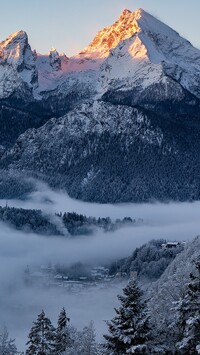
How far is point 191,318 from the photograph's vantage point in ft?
148

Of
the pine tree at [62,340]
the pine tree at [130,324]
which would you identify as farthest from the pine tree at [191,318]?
the pine tree at [62,340]

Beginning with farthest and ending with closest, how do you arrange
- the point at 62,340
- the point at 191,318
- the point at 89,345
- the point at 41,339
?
the point at 62,340 → the point at 41,339 → the point at 89,345 → the point at 191,318

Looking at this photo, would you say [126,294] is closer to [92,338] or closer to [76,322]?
[92,338]

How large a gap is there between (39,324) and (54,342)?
9.07 feet

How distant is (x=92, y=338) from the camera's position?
68.6 m

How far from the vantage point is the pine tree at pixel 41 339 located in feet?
242

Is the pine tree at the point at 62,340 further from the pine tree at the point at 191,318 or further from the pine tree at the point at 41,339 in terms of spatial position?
the pine tree at the point at 191,318

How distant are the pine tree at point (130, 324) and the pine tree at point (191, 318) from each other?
2.57 meters

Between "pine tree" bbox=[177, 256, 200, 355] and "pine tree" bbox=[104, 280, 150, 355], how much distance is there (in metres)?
2.57

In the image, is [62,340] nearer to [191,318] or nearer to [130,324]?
[130,324]

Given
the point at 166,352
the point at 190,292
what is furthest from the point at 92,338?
the point at 190,292

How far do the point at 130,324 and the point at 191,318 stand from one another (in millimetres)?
5084

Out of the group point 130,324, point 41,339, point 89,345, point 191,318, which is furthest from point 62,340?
point 191,318

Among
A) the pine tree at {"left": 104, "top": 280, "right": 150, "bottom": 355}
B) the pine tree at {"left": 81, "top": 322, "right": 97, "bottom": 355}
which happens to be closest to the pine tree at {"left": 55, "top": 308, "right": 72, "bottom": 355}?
the pine tree at {"left": 81, "top": 322, "right": 97, "bottom": 355}
